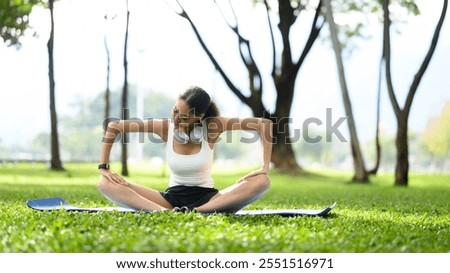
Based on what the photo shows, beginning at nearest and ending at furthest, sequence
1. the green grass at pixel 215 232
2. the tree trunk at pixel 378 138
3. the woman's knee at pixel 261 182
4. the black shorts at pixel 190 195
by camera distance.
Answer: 1. the green grass at pixel 215 232
2. the woman's knee at pixel 261 182
3. the black shorts at pixel 190 195
4. the tree trunk at pixel 378 138

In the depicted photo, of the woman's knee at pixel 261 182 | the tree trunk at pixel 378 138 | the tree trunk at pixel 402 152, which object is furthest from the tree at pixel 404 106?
the woman's knee at pixel 261 182

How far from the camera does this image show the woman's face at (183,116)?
5.64 m

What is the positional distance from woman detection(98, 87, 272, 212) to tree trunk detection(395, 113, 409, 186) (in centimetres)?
813

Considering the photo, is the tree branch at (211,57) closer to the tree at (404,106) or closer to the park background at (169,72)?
the park background at (169,72)

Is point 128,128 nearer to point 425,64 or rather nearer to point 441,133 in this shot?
point 425,64

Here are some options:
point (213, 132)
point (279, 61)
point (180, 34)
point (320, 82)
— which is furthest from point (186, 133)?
point (320, 82)

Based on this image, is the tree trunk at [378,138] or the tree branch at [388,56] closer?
the tree branch at [388,56]

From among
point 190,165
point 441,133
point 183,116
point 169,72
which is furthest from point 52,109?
point 169,72

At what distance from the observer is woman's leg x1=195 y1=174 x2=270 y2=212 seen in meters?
5.80

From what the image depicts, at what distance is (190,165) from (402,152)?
27.8 ft

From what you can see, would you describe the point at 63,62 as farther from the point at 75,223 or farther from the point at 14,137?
the point at 75,223

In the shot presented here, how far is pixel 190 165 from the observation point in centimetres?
585

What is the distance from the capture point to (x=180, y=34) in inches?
1100
